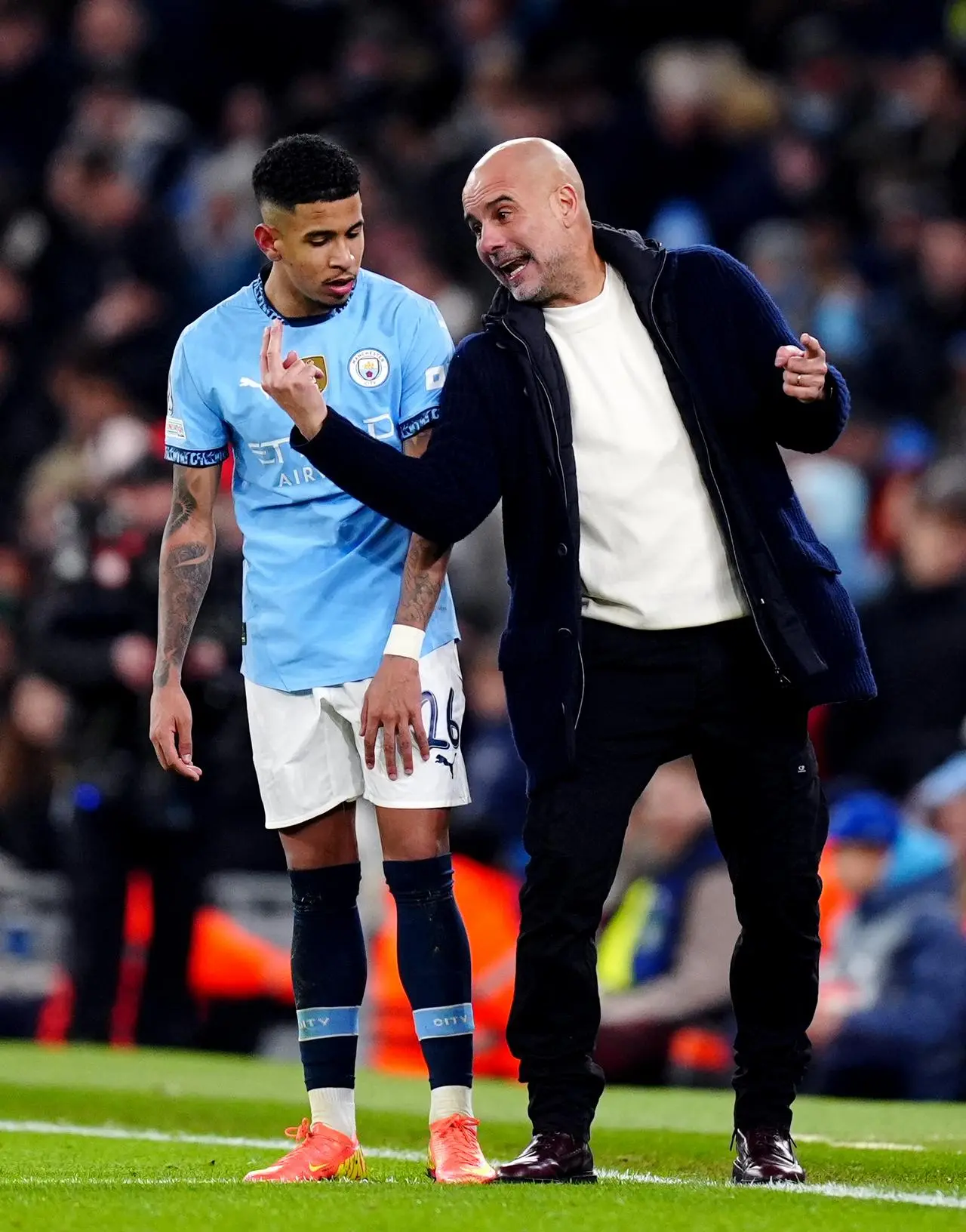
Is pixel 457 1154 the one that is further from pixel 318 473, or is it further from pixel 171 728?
pixel 318 473

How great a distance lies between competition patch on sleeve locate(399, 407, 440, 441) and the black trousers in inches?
22.4

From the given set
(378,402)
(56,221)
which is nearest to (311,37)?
(56,221)

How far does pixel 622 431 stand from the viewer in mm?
4820

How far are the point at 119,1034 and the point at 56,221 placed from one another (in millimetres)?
6732

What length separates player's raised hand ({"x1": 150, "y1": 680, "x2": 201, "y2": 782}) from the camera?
511 centimetres

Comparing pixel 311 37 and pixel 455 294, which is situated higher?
pixel 311 37

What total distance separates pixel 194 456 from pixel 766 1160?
Answer: 1945mm

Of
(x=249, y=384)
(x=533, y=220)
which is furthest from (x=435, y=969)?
(x=533, y=220)

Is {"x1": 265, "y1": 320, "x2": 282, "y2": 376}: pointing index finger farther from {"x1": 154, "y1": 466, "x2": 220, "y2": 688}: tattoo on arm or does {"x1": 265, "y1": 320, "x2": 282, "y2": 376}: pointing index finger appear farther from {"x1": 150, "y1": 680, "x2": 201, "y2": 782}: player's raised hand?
{"x1": 150, "y1": 680, "x2": 201, "y2": 782}: player's raised hand

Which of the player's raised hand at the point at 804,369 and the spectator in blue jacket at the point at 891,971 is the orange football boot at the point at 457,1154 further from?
the spectator in blue jacket at the point at 891,971

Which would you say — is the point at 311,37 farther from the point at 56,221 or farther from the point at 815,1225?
the point at 815,1225

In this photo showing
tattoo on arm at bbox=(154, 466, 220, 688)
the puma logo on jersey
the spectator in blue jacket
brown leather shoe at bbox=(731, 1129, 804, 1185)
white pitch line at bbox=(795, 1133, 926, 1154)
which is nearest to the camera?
brown leather shoe at bbox=(731, 1129, 804, 1185)

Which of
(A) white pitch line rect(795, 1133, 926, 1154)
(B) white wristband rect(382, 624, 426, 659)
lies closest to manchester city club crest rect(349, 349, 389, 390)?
(B) white wristband rect(382, 624, 426, 659)

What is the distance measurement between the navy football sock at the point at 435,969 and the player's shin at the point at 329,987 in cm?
17
